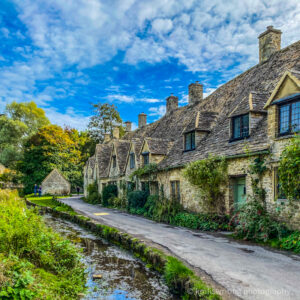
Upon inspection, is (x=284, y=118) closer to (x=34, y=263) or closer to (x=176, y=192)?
(x=176, y=192)

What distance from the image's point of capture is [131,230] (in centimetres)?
1293

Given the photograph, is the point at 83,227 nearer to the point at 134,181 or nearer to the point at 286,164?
the point at 134,181

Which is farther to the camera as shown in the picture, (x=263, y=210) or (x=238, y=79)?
(x=238, y=79)

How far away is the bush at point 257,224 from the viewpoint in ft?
32.3

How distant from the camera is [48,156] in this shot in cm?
4853

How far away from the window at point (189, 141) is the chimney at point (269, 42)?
21.2 feet

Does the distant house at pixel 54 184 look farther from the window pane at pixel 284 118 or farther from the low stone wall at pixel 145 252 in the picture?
the window pane at pixel 284 118

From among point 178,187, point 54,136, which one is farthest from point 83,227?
point 54,136

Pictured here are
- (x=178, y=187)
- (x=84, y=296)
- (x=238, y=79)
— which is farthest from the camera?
(x=238, y=79)

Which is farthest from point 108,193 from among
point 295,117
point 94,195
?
point 295,117

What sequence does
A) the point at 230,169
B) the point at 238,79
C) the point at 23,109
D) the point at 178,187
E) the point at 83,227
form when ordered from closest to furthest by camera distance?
the point at 230,169
the point at 83,227
the point at 178,187
the point at 238,79
the point at 23,109

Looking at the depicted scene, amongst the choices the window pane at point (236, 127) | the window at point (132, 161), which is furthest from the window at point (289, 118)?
the window at point (132, 161)

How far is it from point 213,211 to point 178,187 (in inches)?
154

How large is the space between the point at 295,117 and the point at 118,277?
7.96 meters
